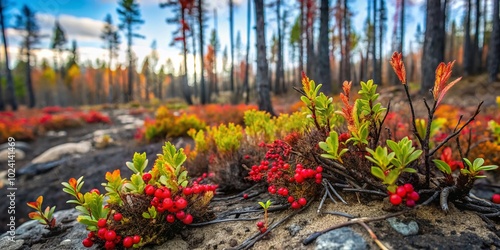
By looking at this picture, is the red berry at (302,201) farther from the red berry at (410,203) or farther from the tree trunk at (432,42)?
the tree trunk at (432,42)

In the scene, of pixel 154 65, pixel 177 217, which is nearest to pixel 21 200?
pixel 177 217

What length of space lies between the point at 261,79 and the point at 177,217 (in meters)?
5.92

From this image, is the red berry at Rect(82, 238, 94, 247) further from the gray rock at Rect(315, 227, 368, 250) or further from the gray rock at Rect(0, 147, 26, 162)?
the gray rock at Rect(0, 147, 26, 162)

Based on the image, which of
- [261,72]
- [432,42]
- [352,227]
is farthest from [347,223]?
[432,42]

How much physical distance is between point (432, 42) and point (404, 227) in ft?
33.0

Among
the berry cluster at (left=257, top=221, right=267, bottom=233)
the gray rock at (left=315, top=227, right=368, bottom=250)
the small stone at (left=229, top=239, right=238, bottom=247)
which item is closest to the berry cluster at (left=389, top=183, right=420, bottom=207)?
the gray rock at (left=315, top=227, right=368, bottom=250)

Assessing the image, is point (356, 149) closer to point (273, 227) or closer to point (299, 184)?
point (299, 184)

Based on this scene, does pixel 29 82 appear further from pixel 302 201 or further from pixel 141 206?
pixel 302 201

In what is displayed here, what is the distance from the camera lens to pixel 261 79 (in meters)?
7.46

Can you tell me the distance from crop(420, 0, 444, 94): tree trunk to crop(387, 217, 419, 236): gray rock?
366 inches

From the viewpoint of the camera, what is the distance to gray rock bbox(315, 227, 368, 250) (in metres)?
1.45

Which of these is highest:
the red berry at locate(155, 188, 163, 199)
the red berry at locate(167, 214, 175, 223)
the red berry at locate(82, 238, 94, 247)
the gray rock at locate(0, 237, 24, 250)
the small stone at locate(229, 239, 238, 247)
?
the red berry at locate(155, 188, 163, 199)

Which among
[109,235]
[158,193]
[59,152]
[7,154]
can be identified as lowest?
[7,154]

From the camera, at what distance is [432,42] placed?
936 centimetres
